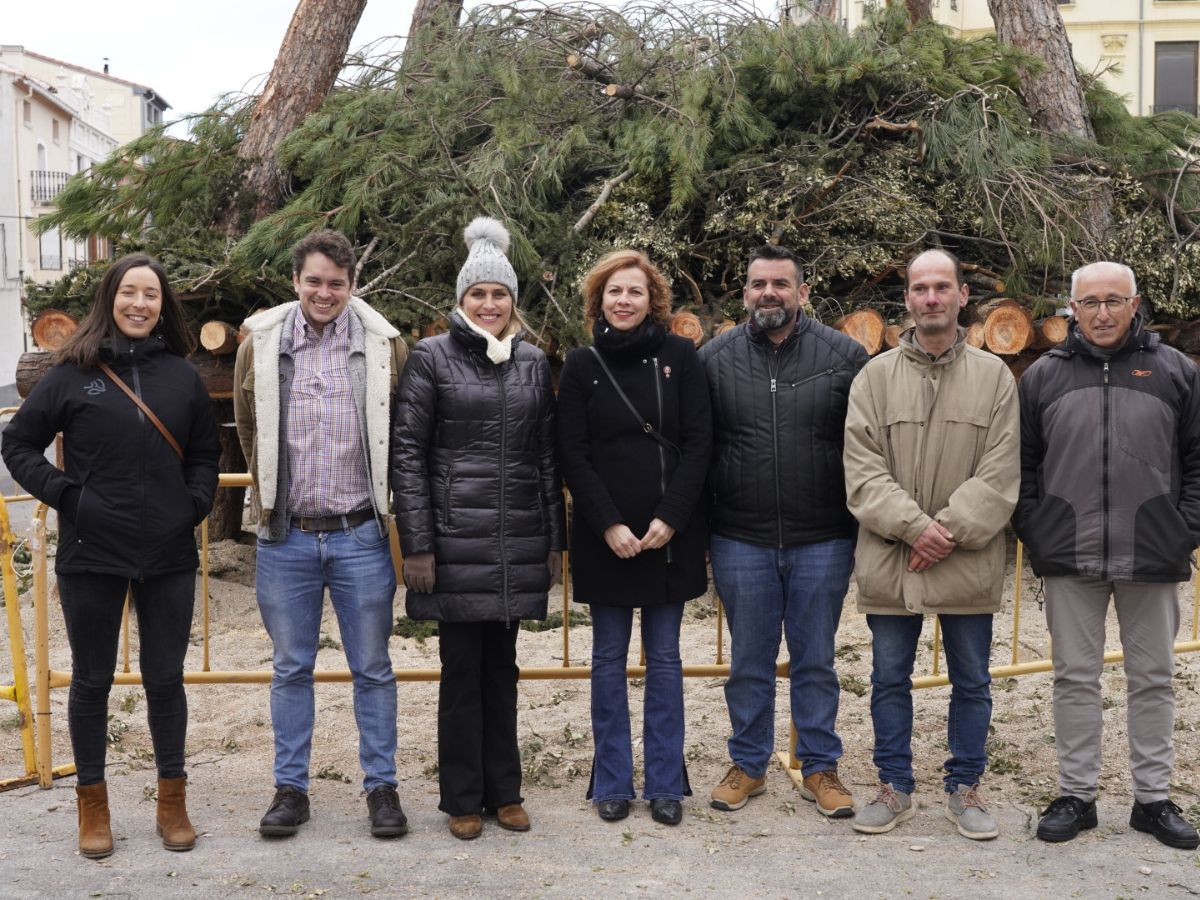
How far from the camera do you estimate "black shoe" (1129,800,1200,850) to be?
4.09 meters

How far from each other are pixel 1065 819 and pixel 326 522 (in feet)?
8.77

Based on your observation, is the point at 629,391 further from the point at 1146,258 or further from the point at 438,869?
the point at 1146,258

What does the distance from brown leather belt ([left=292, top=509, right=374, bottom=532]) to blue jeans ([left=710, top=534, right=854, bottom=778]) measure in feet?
4.16

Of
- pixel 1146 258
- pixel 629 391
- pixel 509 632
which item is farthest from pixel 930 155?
pixel 509 632

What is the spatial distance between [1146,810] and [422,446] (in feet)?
8.97

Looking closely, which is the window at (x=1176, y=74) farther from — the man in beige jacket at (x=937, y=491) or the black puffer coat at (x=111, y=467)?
the black puffer coat at (x=111, y=467)

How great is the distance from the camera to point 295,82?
943cm

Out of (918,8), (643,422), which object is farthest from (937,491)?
(918,8)

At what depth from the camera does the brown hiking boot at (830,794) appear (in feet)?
14.4

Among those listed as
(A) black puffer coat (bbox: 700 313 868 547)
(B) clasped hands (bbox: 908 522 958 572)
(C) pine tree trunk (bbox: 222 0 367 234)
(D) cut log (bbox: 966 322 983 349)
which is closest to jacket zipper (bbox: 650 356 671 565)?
(A) black puffer coat (bbox: 700 313 868 547)

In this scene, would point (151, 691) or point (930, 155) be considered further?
point (930, 155)

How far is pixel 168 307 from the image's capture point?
4160mm

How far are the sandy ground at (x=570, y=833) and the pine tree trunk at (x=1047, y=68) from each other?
188 inches

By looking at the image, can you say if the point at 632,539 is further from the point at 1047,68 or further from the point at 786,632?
the point at 1047,68
